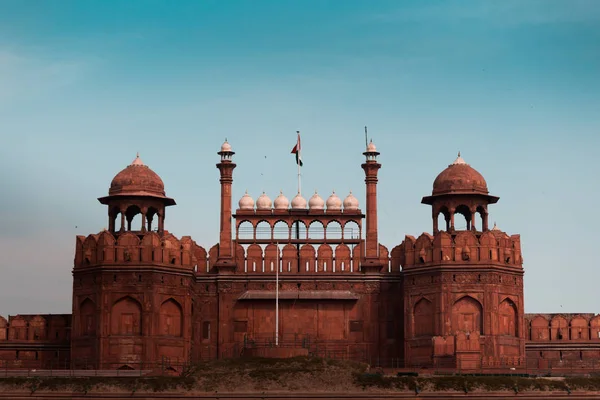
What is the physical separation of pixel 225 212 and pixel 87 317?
39.3 ft

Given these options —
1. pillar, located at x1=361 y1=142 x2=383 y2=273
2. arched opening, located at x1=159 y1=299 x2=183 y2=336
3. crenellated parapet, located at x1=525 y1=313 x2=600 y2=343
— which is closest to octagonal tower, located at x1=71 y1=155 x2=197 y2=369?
arched opening, located at x1=159 y1=299 x2=183 y2=336

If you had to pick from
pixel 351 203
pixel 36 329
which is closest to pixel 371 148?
pixel 351 203

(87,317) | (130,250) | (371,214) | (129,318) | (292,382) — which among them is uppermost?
(371,214)

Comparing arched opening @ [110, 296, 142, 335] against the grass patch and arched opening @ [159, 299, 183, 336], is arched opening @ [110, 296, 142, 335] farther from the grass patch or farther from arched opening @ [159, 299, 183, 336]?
the grass patch

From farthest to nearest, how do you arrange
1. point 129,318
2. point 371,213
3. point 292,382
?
point 371,213
point 129,318
point 292,382

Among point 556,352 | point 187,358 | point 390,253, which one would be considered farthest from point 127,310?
point 556,352

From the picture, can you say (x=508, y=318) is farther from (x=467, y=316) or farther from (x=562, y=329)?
(x=562, y=329)

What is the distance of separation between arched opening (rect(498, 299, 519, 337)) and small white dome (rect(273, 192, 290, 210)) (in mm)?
16121

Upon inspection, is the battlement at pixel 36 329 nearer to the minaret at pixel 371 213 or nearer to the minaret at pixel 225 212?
the minaret at pixel 225 212

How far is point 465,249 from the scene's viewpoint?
91250 millimetres

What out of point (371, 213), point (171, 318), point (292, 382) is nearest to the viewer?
point (292, 382)

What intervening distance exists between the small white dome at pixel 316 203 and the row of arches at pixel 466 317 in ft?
32.5

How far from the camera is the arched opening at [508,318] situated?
90544 millimetres

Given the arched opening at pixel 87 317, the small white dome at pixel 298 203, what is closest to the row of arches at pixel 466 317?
the small white dome at pixel 298 203
